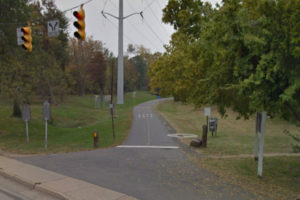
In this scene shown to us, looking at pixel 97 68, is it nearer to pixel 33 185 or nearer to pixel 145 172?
pixel 145 172

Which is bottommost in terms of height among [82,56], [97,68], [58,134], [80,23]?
[58,134]

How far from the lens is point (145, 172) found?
8.89 metres

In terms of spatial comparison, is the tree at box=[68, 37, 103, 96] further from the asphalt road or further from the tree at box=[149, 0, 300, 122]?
the tree at box=[149, 0, 300, 122]

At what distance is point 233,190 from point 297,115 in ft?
8.43

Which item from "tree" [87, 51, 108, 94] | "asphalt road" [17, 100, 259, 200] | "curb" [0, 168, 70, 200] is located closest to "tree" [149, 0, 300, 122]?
"asphalt road" [17, 100, 259, 200]

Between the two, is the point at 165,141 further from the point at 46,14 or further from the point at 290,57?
the point at 46,14

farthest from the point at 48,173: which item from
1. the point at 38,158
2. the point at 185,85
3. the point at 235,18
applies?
the point at 235,18

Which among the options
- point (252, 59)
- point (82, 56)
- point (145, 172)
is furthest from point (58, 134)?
point (82, 56)

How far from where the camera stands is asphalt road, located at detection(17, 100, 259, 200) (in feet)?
23.1

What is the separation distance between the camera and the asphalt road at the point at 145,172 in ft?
23.1

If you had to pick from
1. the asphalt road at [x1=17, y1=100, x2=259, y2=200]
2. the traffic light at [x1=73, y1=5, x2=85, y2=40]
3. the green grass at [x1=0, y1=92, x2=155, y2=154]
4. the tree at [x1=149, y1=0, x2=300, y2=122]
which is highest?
the traffic light at [x1=73, y1=5, x2=85, y2=40]

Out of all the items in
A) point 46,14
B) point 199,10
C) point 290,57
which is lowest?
point 290,57

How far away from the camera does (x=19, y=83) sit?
1875cm

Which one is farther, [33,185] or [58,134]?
[58,134]
